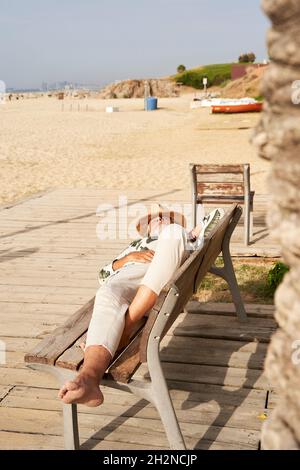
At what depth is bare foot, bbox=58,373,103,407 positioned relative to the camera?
99.6 inches

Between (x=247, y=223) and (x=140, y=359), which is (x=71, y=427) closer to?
(x=140, y=359)

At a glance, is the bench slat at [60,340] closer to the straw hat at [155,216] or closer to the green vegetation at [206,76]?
the straw hat at [155,216]

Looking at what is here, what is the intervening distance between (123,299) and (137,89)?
8127cm

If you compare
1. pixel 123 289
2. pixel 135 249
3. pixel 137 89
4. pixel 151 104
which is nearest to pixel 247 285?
pixel 135 249

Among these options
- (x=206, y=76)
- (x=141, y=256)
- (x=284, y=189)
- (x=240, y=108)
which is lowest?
(x=141, y=256)

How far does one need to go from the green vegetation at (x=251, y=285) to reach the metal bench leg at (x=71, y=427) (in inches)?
111

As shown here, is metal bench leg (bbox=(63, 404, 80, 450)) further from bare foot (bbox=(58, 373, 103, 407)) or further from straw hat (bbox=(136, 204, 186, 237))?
straw hat (bbox=(136, 204, 186, 237))

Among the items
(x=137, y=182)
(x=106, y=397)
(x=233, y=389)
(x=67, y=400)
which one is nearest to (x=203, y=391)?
(x=233, y=389)

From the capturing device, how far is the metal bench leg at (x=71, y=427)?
287 cm

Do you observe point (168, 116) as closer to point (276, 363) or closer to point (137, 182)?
point (137, 182)

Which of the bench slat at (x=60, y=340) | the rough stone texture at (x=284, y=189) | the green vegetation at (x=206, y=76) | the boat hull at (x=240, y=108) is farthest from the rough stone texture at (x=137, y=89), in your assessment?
the rough stone texture at (x=284, y=189)

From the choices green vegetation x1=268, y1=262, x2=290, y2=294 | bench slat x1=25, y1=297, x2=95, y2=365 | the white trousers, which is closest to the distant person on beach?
the white trousers

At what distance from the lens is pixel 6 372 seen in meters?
3.91

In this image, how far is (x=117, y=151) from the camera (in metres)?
21.7
